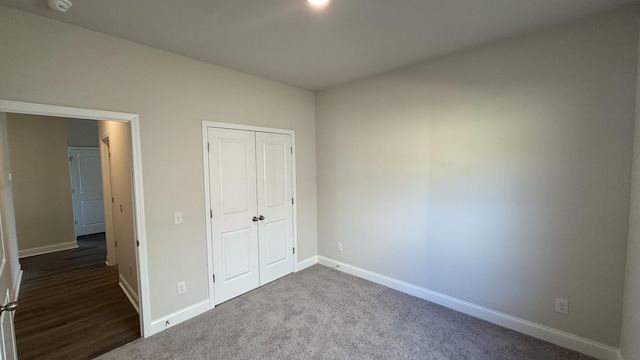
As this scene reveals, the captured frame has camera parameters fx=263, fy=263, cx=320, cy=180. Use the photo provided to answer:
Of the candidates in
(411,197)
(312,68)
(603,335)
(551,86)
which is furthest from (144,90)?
(603,335)

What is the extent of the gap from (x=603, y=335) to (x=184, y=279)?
372 cm

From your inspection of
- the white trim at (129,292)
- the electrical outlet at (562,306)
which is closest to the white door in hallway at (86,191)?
the white trim at (129,292)

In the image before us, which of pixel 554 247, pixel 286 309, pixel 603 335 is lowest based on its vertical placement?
pixel 286 309

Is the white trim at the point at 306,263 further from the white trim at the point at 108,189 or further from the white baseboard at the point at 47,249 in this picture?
the white baseboard at the point at 47,249

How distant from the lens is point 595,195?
206 cm

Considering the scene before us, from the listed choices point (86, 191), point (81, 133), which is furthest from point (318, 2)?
point (86, 191)

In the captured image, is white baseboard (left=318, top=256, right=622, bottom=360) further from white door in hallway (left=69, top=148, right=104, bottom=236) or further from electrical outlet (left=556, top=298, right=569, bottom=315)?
white door in hallway (left=69, top=148, right=104, bottom=236)

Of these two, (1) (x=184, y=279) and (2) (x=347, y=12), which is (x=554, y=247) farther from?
(1) (x=184, y=279)

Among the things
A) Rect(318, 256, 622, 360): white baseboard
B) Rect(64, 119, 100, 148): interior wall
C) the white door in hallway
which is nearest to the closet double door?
Rect(318, 256, 622, 360): white baseboard

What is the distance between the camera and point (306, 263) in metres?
4.07

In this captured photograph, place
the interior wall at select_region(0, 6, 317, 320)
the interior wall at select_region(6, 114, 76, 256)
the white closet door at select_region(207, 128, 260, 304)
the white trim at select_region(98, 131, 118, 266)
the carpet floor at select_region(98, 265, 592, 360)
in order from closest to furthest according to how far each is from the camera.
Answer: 1. the interior wall at select_region(0, 6, 317, 320)
2. the carpet floor at select_region(98, 265, 592, 360)
3. the white closet door at select_region(207, 128, 260, 304)
4. the white trim at select_region(98, 131, 118, 266)
5. the interior wall at select_region(6, 114, 76, 256)

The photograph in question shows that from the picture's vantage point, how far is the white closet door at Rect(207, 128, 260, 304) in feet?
9.80

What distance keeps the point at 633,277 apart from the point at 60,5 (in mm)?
4226

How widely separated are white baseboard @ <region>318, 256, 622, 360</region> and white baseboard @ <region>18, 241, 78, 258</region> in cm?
579
